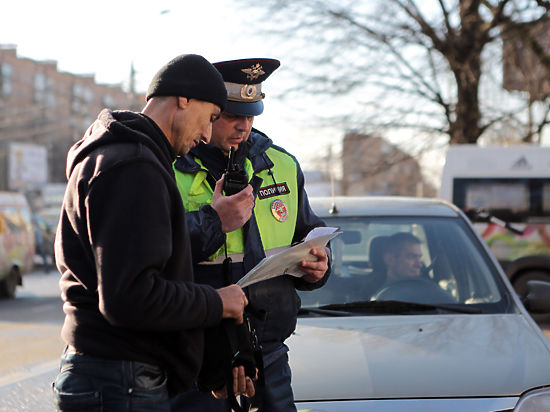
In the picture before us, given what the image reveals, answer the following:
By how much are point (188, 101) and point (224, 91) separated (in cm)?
12

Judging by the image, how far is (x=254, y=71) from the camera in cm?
275

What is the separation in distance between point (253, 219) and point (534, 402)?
1.12 meters

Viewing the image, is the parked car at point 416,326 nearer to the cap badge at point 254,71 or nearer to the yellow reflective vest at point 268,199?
the yellow reflective vest at point 268,199

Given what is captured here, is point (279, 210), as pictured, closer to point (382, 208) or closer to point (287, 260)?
point (287, 260)

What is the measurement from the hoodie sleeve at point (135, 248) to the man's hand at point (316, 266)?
725 millimetres

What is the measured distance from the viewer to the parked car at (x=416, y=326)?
2619 millimetres

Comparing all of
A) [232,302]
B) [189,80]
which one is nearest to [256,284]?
[232,302]

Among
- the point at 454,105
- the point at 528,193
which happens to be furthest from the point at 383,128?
the point at 528,193

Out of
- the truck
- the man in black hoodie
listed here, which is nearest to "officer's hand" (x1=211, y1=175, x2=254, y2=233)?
the man in black hoodie

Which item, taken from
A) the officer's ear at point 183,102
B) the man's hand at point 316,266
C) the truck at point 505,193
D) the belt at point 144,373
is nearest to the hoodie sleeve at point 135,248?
the belt at point 144,373

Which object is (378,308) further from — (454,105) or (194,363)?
(454,105)

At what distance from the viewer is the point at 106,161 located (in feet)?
5.83

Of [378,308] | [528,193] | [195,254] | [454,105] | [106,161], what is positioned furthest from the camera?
[454,105]

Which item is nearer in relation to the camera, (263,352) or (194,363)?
(194,363)
